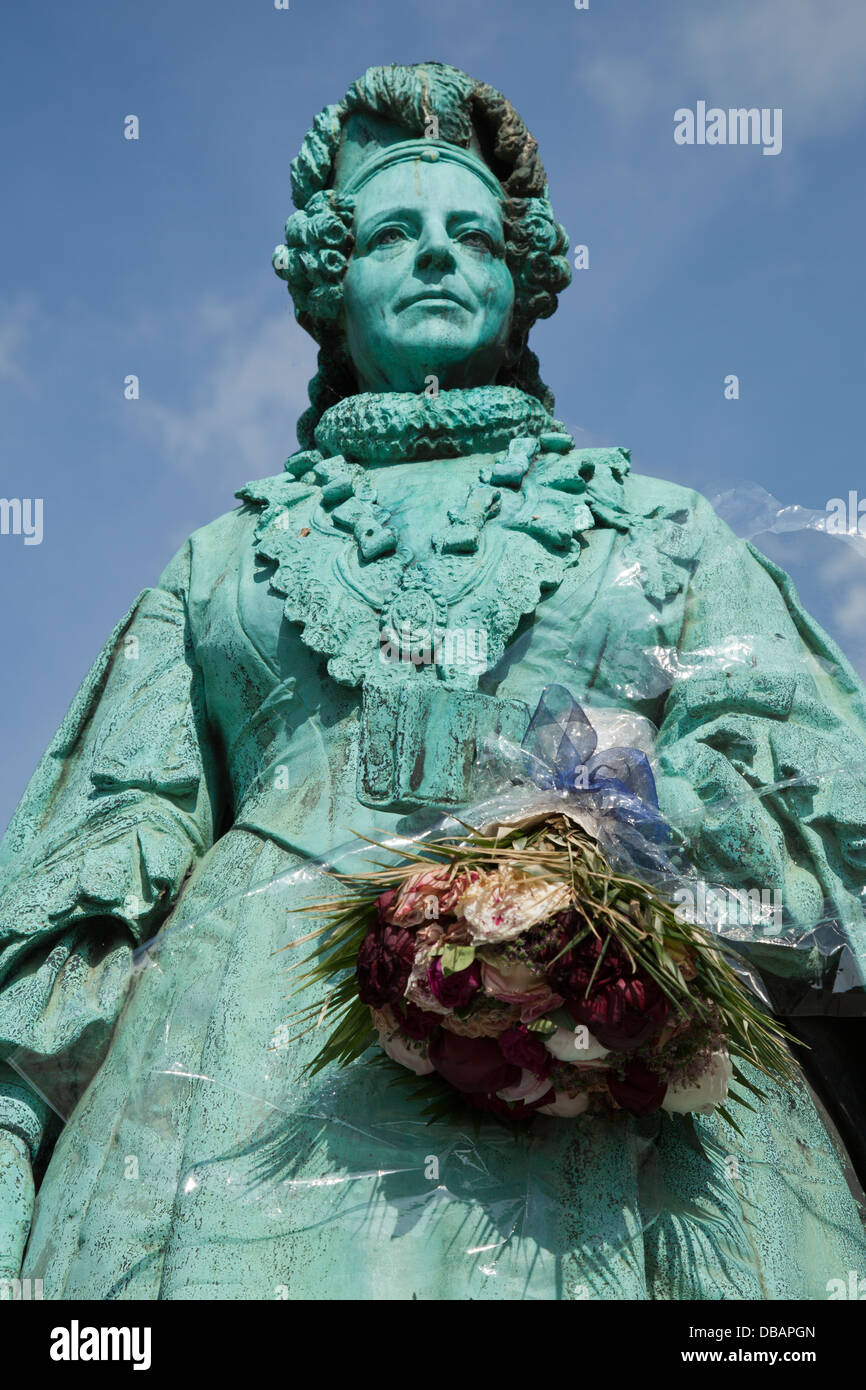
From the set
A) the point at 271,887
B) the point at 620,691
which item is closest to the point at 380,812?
the point at 271,887

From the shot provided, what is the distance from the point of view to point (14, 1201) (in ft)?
18.0

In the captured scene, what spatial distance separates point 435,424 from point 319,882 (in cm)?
217

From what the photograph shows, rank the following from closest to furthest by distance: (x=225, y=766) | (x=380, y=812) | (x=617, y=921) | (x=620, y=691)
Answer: (x=617, y=921) → (x=380, y=812) → (x=620, y=691) → (x=225, y=766)

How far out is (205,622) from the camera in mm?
6746

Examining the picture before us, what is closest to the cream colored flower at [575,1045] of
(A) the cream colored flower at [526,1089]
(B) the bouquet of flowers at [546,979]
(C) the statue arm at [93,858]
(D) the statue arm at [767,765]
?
(B) the bouquet of flowers at [546,979]

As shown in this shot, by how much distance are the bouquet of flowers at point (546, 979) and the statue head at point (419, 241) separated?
2817mm

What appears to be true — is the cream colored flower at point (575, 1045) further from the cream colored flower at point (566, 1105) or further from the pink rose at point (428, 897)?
the pink rose at point (428, 897)

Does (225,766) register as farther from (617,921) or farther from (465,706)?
(617,921)

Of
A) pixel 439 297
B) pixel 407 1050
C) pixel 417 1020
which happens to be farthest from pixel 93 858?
pixel 439 297

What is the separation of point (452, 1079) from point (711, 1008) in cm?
65

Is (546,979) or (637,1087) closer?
(546,979)

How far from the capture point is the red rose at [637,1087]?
15.2 ft

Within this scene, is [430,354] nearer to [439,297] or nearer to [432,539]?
[439,297]
